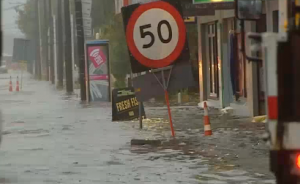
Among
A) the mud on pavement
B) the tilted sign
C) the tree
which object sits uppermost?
the tree

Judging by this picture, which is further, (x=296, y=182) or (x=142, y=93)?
(x=142, y=93)

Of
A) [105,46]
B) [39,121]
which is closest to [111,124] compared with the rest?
[39,121]

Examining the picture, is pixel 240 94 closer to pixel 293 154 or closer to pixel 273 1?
pixel 273 1

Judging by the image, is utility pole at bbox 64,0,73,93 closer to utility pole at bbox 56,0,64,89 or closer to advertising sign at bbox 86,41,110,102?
utility pole at bbox 56,0,64,89

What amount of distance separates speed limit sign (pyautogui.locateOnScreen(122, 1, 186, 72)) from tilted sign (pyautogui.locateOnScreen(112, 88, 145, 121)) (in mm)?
6168

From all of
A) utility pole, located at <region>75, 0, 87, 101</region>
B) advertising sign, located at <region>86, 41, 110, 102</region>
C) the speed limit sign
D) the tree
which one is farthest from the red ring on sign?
the tree

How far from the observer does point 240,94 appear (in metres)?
25.4

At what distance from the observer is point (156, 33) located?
54.2 feet

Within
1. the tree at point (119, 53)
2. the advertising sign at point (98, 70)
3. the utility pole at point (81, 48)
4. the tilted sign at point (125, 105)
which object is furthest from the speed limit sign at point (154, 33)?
the tree at point (119, 53)

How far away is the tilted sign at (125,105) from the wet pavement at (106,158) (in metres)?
0.22

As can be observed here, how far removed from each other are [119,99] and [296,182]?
1557 centimetres

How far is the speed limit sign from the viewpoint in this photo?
16.4 m

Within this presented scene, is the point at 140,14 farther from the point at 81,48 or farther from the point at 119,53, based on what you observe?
the point at 119,53

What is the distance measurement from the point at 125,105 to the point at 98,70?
13.8m
